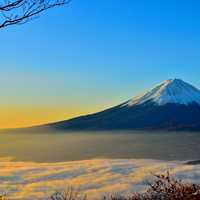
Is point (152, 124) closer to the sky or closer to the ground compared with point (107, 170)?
closer to the sky

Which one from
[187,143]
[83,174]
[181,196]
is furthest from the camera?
[187,143]

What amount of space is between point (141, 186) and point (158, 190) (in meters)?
52.6

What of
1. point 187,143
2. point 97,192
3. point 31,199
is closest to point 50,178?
point 97,192

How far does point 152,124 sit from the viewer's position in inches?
7830

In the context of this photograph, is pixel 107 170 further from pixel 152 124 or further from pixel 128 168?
pixel 152 124

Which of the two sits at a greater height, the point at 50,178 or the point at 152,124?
the point at 152,124

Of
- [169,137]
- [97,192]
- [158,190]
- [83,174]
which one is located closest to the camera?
[158,190]

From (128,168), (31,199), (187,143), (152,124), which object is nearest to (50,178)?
(128,168)

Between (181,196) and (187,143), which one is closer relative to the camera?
(181,196)

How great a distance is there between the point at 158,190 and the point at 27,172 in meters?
78.4

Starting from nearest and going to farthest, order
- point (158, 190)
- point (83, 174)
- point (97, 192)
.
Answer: point (158, 190) → point (97, 192) → point (83, 174)

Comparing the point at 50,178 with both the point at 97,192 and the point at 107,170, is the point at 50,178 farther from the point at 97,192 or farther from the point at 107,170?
the point at 97,192

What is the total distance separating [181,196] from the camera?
A: 18.0 feet

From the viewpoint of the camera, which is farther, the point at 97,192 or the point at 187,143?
the point at 187,143
